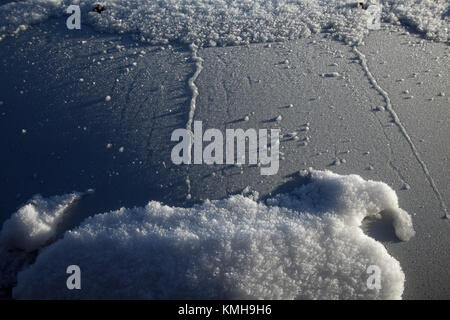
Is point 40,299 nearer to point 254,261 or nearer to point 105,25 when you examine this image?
point 254,261

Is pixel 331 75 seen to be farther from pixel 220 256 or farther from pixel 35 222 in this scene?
pixel 35 222

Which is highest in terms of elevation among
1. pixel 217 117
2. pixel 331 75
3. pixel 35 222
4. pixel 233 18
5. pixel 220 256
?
pixel 233 18

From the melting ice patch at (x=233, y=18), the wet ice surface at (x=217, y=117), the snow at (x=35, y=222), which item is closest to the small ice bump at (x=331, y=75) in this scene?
the wet ice surface at (x=217, y=117)

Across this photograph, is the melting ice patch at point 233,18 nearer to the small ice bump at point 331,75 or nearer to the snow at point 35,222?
the small ice bump at point 331,75

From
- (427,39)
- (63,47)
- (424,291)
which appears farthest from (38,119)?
(427,39)

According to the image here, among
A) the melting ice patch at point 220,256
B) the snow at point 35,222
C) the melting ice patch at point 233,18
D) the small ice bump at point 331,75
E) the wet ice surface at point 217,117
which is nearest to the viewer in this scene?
the melting ice patch at point 220,256

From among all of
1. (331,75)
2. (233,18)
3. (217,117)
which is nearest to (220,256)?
(217,117)

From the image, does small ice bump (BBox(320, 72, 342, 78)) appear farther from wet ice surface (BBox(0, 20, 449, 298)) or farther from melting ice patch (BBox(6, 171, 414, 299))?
melting ice patch (BBox(6, 171, 414, 299))
